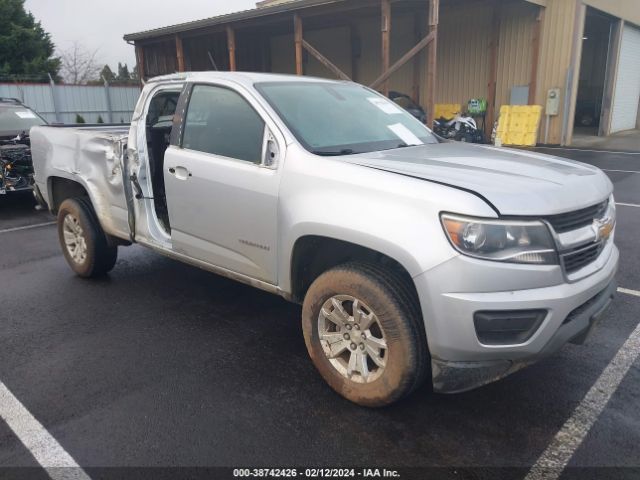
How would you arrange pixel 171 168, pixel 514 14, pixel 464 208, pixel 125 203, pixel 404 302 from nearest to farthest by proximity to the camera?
pixel 464 208 → pixel 404 302 → pixel 171 168 → pixel 125 203 → pixel 514 14

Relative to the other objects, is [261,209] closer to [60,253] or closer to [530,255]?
[530,255]

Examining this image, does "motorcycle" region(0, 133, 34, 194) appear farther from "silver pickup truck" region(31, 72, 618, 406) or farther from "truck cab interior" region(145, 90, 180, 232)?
"truck cab interior" region(145, 90, 180, 232)

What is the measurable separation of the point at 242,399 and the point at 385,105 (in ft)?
8.26

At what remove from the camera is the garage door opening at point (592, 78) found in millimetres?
21359

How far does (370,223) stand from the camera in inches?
109

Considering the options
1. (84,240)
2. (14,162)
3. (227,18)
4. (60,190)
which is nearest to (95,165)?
(84,240)

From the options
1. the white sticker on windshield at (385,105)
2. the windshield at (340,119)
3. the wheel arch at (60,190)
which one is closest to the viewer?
the windshield at (340,119)

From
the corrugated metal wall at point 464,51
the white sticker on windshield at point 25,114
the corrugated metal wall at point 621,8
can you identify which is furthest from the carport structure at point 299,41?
the white sticker on windshield at point 25,114

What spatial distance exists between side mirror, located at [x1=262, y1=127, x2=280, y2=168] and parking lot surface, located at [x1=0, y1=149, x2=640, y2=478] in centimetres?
132

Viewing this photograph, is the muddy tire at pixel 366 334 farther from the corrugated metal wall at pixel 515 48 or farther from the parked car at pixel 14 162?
the corrugated metal wall at pixel 515 48

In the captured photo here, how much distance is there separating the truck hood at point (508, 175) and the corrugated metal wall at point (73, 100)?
1801cm

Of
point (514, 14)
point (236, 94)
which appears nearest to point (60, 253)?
point (236, 94)

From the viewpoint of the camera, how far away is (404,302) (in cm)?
274

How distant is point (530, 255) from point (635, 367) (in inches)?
60.7
